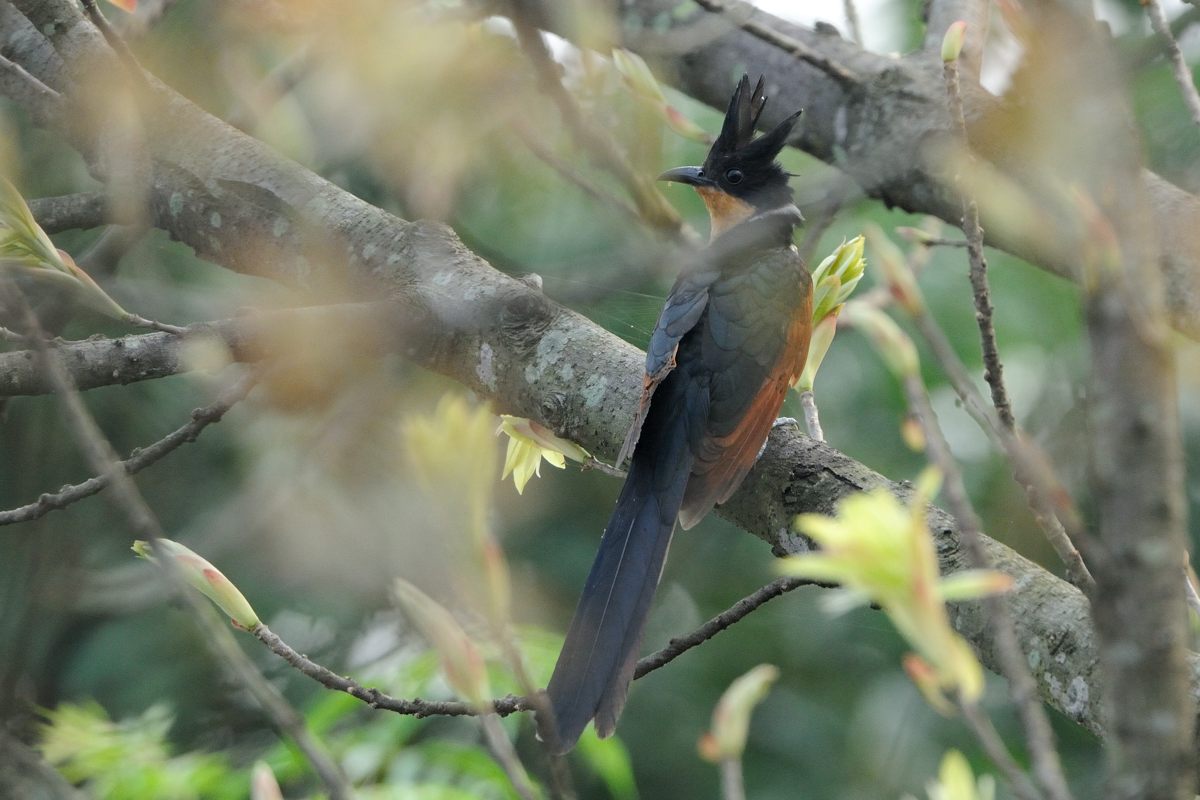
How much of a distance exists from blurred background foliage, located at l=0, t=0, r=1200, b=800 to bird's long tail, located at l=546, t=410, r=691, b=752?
1.02ft

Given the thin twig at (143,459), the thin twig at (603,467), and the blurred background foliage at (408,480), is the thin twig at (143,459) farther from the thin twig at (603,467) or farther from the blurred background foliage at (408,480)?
the thin twig at (603,467)

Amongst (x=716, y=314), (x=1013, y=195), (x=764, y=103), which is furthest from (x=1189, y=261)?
(x=1013, y=195)

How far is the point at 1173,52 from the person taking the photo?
5.68ft

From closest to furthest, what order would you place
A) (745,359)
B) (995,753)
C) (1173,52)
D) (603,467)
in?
→ (995,753)
(1173,52)
(603,467)
(745,359)

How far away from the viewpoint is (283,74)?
2125 millimetres

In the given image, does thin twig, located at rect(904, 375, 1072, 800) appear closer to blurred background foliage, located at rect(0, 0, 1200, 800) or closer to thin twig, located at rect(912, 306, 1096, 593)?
thin twig, located at rect(912, 306, 1096, 593)

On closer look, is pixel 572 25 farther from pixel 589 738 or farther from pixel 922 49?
pixel 589 738

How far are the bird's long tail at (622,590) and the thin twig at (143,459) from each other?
726 millimetres

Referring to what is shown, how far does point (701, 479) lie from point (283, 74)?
1.10 m

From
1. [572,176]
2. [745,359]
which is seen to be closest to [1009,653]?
[572,176]

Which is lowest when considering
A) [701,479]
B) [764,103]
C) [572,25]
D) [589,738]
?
[589,738]

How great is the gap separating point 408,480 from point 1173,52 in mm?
1290

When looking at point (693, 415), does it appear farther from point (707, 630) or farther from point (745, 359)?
point (707, 630)

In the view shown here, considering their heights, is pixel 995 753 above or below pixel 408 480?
above
